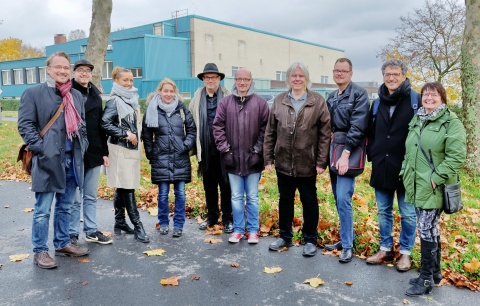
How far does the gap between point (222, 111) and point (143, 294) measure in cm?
258

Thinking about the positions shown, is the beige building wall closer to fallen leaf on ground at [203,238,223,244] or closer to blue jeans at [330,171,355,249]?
fallen leaf on ground at [203,238,223,244]

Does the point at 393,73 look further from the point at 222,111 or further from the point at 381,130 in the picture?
the point at 222,111

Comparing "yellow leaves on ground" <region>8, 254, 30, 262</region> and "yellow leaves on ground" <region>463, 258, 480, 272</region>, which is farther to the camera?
"yellow leaves on ground" <region>8, 254, 30, 262</region>

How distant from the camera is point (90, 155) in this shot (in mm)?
5496

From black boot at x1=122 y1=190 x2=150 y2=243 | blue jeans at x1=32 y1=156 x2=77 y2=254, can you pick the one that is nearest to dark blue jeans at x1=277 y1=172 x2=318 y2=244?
black boot at x1=122 y1=190 x2=150 y2=243

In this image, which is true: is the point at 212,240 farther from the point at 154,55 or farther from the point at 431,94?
the point at 154,55

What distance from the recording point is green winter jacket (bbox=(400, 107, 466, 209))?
4.01 metres

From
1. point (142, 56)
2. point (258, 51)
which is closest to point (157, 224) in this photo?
point (142, 56)

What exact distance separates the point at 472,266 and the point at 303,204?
1.98m

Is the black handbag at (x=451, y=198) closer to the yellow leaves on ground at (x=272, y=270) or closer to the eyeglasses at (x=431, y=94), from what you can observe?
the eyeglasses at (x=431, y=94)

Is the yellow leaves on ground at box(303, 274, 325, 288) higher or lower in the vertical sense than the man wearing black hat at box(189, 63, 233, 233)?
lower

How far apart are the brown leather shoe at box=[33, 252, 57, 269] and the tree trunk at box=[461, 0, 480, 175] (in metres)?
8.40

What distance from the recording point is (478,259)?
477 cm

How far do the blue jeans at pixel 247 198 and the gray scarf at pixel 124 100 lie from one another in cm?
157
